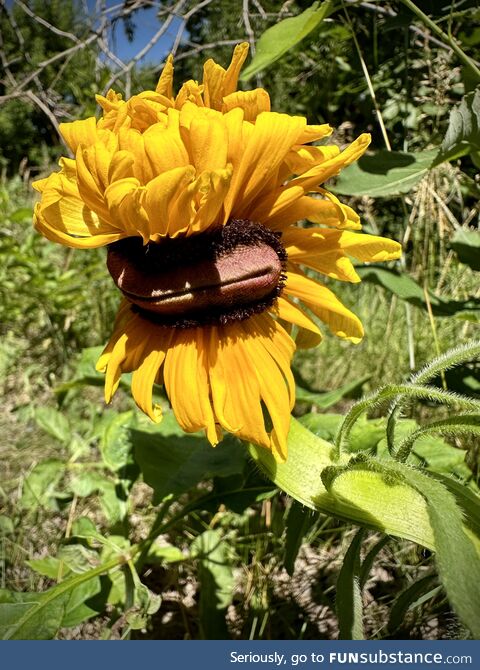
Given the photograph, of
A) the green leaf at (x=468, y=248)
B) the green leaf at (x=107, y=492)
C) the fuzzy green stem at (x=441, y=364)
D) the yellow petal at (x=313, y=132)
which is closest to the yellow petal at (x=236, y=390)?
the fuzzy green stem at (x=441, y=364)

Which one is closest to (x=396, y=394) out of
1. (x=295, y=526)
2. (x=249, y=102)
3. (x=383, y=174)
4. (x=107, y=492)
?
(x=295, y=526)

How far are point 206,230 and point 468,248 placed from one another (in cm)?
110

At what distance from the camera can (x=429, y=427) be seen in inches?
36.3

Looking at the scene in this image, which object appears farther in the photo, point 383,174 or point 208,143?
point 383,174

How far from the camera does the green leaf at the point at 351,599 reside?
0.96 m

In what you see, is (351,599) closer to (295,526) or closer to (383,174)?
(295,526)

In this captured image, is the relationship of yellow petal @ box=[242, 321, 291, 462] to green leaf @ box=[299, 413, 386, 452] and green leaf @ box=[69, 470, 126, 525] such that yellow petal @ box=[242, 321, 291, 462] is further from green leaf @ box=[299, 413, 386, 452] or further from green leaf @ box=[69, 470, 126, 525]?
green leaf @ box=[69, 470, 126, 525]

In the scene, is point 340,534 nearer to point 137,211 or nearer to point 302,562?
point 302,562

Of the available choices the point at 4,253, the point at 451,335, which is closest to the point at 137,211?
the point at 451,335

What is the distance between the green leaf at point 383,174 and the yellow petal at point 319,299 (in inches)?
16.7

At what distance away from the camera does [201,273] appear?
0.96 m

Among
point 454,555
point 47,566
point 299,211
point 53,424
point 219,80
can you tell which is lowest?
point 47,566

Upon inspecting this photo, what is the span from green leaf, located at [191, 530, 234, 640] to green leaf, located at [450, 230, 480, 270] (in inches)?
42.0

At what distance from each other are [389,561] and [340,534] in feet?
0.56
